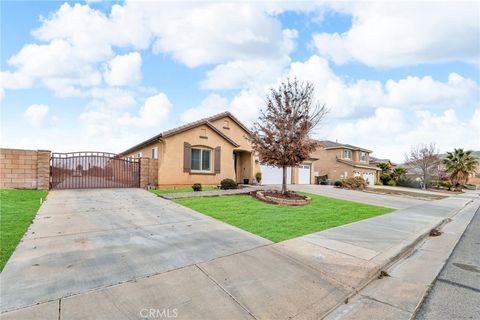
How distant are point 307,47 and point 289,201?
913cm

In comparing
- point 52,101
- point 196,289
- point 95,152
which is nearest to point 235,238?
point 196,289

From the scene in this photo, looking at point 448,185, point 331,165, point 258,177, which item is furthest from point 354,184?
point 448,185

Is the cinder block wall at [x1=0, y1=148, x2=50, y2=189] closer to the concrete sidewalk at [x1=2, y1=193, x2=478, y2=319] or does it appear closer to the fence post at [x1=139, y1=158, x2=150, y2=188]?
the fence post at [x1=139, y1=158, x2=150, y2=188]

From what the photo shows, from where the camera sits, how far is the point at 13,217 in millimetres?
6543

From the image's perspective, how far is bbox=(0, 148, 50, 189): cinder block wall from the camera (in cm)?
1145

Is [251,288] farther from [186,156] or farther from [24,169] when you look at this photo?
[24,169]

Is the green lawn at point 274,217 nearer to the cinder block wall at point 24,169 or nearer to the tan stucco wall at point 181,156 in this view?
the tan stucco wall at point 181,156

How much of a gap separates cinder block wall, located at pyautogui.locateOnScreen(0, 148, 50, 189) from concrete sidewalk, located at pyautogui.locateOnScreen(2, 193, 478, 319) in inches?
468

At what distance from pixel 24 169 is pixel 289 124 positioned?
524 inches

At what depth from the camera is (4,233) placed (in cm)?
519

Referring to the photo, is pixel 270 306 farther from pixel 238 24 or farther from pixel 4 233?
pixel 238 24

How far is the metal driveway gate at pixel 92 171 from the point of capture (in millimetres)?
12836

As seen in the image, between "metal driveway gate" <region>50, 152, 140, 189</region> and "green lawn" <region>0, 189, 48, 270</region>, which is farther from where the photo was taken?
"metal driveway gate" <region>50, 152, 140, 189</region>

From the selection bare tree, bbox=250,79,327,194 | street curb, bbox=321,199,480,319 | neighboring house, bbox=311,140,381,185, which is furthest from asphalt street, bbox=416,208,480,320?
neighboring house, bbox=311,140,381,185
